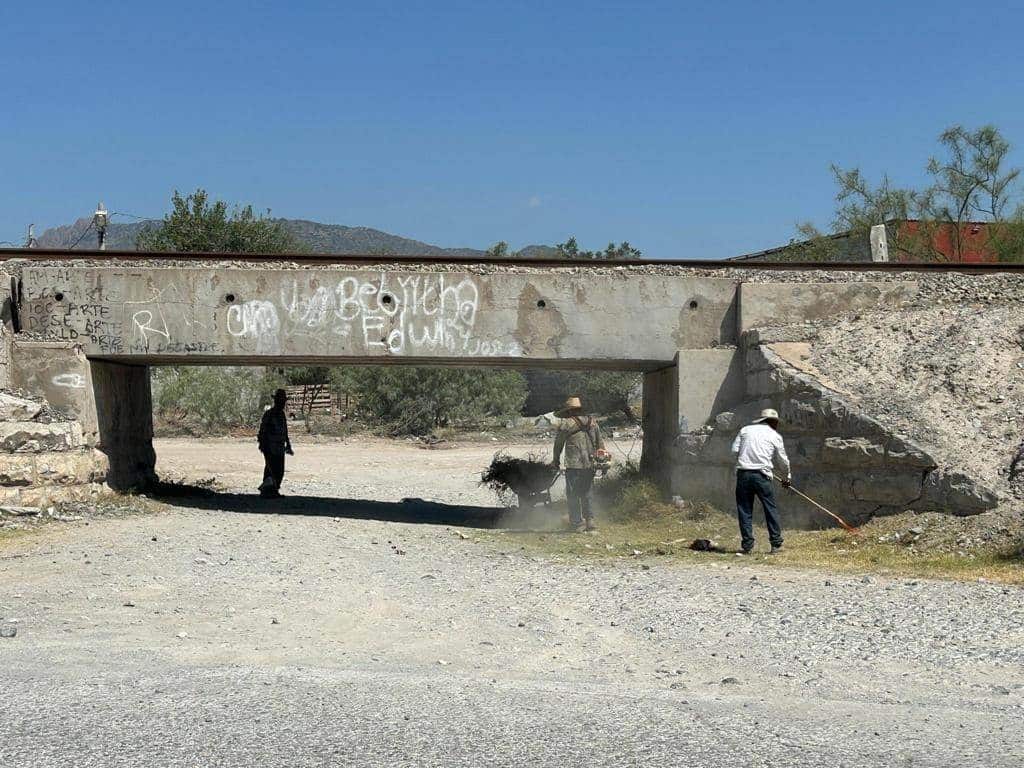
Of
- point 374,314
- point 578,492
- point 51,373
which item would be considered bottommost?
point 578,492

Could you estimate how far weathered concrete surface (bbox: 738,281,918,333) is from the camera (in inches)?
539

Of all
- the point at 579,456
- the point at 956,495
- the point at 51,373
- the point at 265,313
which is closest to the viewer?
the point at 956,495

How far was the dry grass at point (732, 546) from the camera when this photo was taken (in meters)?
9.58

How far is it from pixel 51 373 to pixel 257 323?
8.58 ft

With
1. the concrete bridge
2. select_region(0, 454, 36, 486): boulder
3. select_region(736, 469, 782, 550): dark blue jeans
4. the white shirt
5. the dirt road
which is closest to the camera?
select_region(736, 469, 782, 550): dark blue jeans

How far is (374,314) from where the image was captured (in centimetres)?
1364

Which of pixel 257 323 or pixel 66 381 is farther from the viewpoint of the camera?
pixel 257 323

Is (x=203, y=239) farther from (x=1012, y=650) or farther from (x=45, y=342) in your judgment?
(x=1012, y=650)

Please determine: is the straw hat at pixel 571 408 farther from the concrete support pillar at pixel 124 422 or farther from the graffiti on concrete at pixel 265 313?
the concrete support pillar at pixel 124 422

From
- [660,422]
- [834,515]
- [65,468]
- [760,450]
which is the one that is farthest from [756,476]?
[65,468]

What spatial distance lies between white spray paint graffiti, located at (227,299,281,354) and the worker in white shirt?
6.01m

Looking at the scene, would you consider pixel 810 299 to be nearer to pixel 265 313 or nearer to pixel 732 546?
pixel 732 546

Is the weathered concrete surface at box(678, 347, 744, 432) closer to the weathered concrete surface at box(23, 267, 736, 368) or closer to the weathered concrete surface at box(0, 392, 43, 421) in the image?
the weathered concrete surface at box(23, 267, 736, 368)

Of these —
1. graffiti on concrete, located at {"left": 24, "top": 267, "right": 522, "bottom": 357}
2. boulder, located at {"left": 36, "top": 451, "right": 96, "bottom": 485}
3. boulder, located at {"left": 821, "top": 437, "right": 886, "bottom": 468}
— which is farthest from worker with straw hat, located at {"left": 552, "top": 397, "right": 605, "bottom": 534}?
boulder, located at {"left": 36, "top": 451, "right": 96, "bottom": 485}
